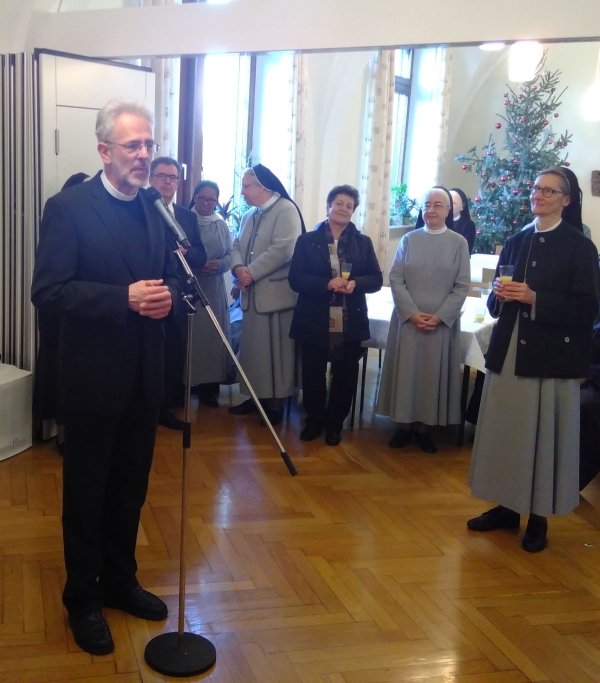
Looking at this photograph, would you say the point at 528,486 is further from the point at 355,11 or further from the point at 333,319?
the point at 355,11

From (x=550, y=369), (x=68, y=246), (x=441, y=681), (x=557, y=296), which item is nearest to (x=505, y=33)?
(x=557, y=296)

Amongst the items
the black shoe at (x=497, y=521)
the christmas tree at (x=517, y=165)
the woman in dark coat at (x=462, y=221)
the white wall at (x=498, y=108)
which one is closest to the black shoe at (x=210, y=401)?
the black shoe at (x=497, y=521)

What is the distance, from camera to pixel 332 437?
4.37 meters

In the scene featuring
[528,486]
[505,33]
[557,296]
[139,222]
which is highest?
[505,33]

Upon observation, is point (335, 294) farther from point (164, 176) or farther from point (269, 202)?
point (164, 176)

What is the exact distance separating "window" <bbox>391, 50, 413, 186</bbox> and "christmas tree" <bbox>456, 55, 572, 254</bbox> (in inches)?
41.4

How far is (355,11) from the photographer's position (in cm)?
361

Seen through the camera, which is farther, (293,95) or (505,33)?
(293,95)

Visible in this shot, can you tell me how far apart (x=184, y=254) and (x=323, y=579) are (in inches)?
77.0

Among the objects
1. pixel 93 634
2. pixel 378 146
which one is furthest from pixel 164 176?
pixel 378 146

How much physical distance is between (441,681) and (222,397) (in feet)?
10.4

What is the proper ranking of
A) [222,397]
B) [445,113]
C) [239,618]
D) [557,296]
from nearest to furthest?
[239,618] < [557,296] < [222,397] < [445,113]

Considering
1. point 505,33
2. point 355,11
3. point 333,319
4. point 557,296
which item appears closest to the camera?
point 557,296

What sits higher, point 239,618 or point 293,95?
point 293,95
